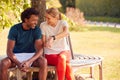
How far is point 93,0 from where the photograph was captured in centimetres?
3241

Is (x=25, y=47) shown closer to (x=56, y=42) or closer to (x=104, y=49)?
(x=56, y=42)

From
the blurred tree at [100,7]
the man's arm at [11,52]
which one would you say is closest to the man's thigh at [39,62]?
the man's arm at [11,52]

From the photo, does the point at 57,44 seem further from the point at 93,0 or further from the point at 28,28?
the point at 93,0

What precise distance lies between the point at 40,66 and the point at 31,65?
214mm

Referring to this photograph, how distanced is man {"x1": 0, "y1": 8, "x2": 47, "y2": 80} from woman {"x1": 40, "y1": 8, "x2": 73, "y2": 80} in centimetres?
17

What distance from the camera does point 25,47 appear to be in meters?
6.20

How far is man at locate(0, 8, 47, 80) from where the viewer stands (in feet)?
19.5

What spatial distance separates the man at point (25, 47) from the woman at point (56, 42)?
175mm

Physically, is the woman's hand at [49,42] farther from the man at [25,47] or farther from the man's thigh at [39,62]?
the man's thigh at [39,62]

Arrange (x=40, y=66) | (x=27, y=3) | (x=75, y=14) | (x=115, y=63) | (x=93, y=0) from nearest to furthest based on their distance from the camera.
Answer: (x=40, y=66), (x=27, y=3), (x=115, y=63), (x=75, y=14), (x=93, y=0)

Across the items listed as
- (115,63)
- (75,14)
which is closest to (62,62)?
(115,63)

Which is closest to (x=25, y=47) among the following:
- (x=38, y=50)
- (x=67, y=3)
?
(x=38, y=50)

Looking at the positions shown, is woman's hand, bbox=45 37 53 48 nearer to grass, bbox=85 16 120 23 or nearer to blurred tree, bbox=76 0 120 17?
grass, bbox=85 16 120 23

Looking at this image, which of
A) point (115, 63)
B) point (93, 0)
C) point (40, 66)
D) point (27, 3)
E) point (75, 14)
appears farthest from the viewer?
point (93, 0)
